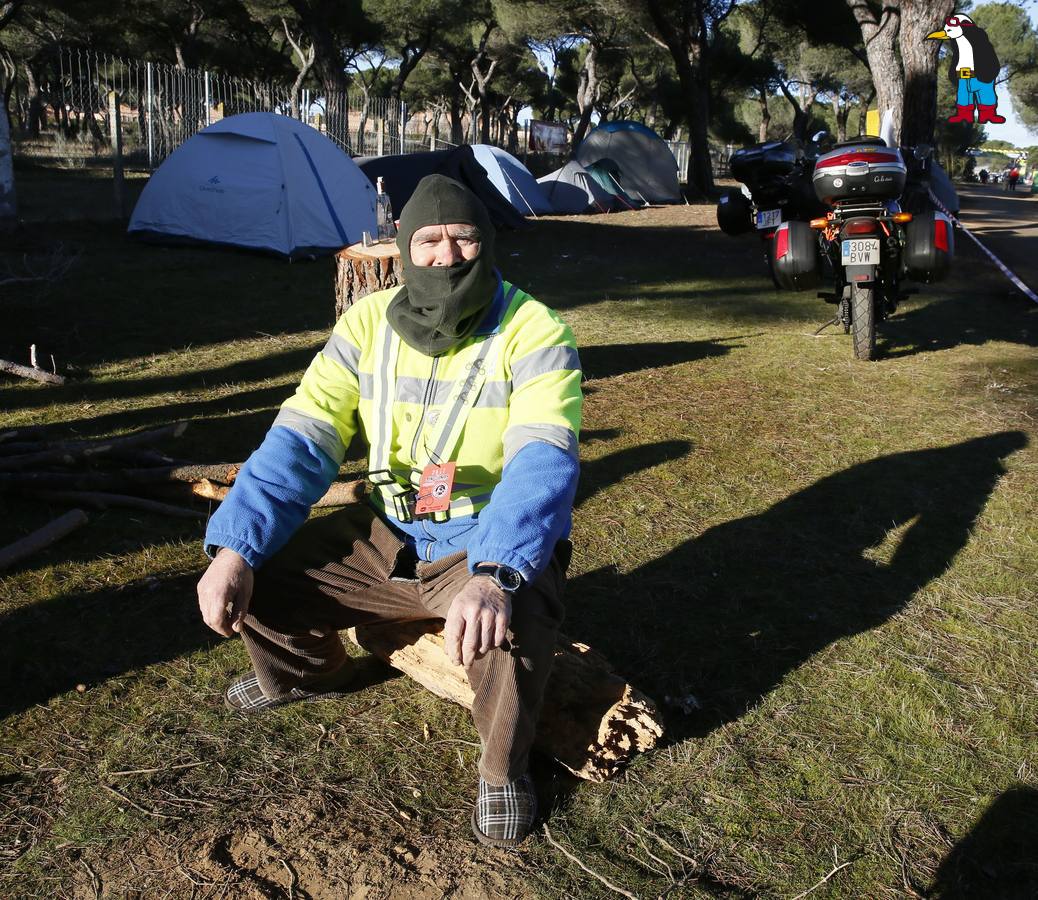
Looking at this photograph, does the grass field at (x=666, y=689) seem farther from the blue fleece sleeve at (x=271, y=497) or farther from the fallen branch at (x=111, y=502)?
the blue fleece sleeve at (x=271, y=497)

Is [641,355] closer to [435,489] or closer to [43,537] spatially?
[43,537]

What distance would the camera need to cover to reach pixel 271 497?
2314mm

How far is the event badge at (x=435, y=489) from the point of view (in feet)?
8.00

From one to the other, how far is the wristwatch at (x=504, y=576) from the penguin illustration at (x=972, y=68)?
45.0ft

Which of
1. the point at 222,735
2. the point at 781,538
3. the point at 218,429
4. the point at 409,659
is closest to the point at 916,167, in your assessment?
the point at 781,538

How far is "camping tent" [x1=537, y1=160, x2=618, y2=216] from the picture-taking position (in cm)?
1925

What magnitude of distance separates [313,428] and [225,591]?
1.69ft

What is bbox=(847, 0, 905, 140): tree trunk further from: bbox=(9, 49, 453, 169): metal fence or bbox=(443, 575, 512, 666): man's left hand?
bbox=(443, 575, 512, 666): man's left hand

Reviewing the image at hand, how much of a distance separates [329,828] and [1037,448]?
171 inches

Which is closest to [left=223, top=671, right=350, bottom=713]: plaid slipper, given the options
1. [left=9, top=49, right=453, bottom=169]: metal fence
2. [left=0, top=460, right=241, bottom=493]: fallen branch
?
[left=0, top=460, right=241, bottom=493]: fallen branch

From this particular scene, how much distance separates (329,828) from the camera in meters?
2.33

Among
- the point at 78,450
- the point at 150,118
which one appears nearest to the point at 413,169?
the point at 150,118

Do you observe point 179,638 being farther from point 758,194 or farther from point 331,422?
point 758,194

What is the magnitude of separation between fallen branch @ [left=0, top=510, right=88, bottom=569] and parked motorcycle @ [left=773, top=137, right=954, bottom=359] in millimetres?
4959
